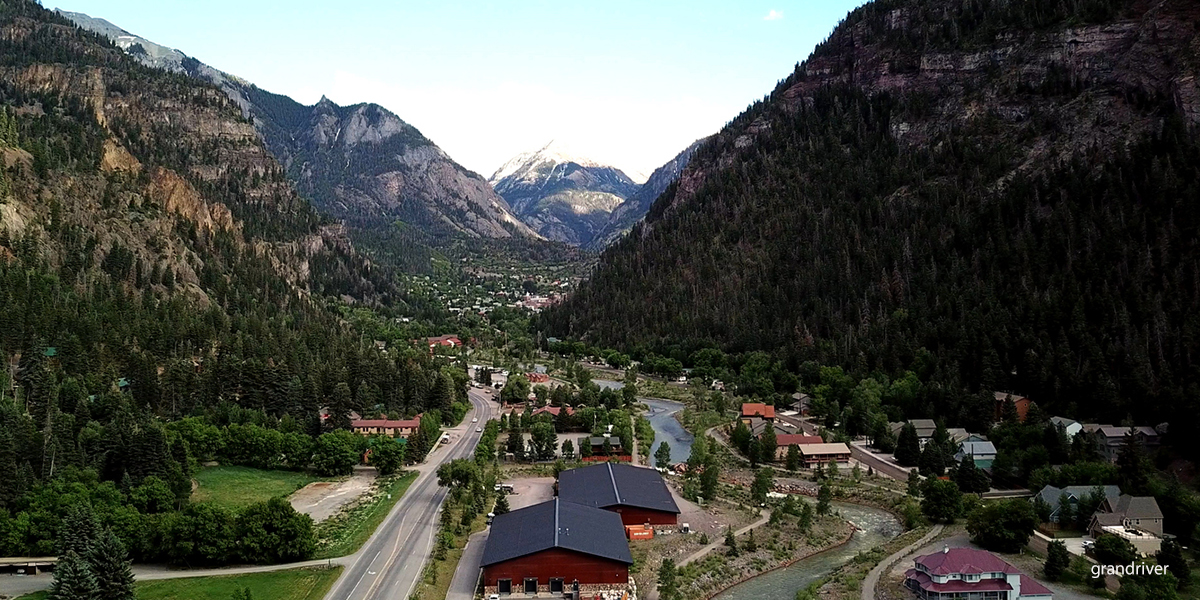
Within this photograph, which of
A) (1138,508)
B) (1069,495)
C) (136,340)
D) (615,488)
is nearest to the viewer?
(1138,508)

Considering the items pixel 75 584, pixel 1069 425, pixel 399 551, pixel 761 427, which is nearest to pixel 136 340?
pixel 399 551

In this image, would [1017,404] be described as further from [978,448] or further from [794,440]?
[794,440]

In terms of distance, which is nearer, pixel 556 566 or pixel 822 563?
pixel 556 566

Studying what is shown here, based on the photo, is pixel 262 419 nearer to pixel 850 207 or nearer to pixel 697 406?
pixel 697 406

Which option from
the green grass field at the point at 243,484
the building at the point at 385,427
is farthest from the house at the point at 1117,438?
the green grass field at the point at 243,484

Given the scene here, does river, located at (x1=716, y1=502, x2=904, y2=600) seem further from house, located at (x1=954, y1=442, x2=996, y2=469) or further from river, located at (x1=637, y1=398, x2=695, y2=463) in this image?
river, located at (x1=637, y1=398, x2=695, y2=463)
